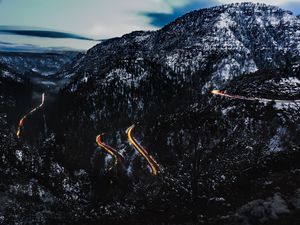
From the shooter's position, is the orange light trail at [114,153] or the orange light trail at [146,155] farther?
the orange light trail at [114,153]

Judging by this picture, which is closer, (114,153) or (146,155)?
(146,155)

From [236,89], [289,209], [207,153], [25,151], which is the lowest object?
[25,151]

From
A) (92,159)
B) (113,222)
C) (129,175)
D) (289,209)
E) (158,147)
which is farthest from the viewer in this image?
(92,159)

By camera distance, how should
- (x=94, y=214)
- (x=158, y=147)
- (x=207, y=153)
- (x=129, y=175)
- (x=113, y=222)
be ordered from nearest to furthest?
1. (x=113, y=222)
2. (x=94, y=214)
3. (x=207, y=153)
4. (x=129, y=175)
5. (x=158, y=147)

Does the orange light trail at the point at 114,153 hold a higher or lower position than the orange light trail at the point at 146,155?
lower

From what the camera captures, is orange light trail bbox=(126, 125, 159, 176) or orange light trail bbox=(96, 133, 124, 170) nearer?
orange light trail bbox=(126, 125, 159, 176)

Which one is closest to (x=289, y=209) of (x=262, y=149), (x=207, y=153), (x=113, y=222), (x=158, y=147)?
(x=113, y=222)

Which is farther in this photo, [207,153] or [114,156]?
[114,156]

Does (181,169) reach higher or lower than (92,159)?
higher

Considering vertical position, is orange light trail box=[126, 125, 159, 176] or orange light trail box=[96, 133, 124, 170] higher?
orange light trail box=[126, 125, 159, 176]

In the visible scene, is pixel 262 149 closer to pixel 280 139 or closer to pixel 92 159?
pixel 280 139

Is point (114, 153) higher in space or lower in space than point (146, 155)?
lower
